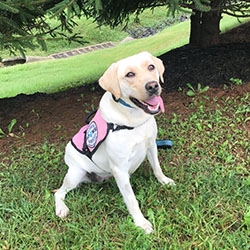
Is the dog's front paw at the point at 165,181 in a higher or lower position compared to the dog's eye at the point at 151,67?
lower

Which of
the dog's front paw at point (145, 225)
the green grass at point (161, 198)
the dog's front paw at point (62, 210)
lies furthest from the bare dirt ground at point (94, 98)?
the dog's front paw at point (145, 225)

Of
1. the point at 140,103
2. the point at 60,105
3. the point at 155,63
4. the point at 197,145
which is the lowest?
the point at 60,105

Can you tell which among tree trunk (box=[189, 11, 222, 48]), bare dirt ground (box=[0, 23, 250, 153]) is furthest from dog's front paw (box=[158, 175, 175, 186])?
tree trunk (box=[189, 11, 222, 48])

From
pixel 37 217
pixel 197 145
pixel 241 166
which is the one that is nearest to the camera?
pixel 37 217

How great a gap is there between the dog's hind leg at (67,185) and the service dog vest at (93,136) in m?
0.21

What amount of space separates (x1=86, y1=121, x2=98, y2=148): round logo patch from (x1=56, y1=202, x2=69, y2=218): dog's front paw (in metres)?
0.57

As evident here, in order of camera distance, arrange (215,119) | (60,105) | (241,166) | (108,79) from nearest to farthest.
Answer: (108,79) → (241,166) → (215,119) → (60,105)

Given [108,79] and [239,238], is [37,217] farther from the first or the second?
[239,238]

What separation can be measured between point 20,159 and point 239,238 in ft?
8.00

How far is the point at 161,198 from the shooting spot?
133 inches

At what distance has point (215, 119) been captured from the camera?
4.30m

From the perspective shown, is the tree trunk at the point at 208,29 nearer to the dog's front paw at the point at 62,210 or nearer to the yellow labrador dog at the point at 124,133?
the yellow labrador dog at the point at 124,133

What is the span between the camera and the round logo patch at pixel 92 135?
123 inches

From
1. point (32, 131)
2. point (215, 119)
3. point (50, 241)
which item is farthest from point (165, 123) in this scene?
point (50, 241)
